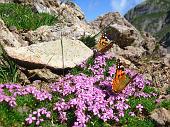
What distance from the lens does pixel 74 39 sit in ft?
59.5

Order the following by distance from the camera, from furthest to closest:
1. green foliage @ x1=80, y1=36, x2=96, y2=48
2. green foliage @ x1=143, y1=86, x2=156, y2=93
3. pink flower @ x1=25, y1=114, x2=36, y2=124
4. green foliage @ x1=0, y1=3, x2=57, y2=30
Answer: green foliage @ x1=0, y1=3, x2=57, y2=30, green foliage @ x1=80, y1=36, x2=96, y2=48, green foliage @ x1=143, y1=86, x2=156, y2=93, pink flower @ x1=25, y1=114, x2=36, y2=124

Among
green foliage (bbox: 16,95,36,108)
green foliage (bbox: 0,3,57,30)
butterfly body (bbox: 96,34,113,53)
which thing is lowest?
green foliage (bbox: 16,95,36,108)

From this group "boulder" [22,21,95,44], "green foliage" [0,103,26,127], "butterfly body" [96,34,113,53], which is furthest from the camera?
"boulder" [22,21,95,44]

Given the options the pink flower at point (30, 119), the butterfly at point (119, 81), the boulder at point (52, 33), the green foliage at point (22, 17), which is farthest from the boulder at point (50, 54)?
the green foliage at point (22, 17)

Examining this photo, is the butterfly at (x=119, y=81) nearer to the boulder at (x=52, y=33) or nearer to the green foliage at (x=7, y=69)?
the green foliage at (x=7, y=69)

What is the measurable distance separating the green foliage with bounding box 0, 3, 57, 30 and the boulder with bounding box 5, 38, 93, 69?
353 centimetres

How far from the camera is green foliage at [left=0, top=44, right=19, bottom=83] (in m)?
14.3

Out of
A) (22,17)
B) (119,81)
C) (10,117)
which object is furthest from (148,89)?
(22,17)

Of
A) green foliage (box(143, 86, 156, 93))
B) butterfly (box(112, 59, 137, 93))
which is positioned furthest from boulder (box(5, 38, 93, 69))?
green foliage (box(143, 86, 156, 93))

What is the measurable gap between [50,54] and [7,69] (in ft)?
5.78

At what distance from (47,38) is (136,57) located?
159 inches

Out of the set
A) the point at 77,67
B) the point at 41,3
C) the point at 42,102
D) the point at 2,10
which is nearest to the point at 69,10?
the point at 41,3

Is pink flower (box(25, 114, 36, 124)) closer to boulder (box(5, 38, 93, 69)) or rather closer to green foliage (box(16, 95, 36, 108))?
green foliage (box(16, 95, 36, 108))

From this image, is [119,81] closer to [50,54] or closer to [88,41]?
[50,54]
